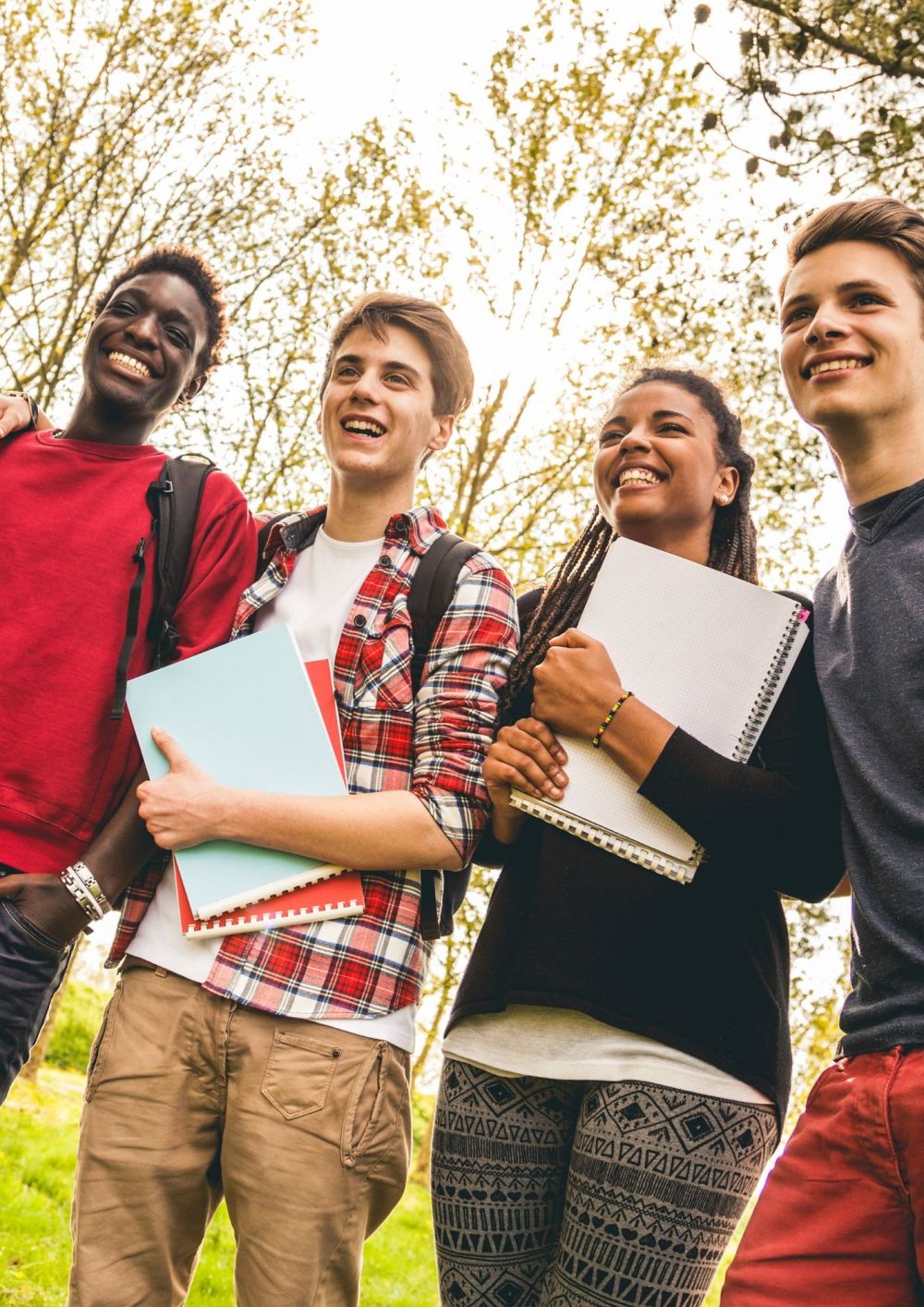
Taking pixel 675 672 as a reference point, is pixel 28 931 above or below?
below

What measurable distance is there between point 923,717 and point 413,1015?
1121 millimetres

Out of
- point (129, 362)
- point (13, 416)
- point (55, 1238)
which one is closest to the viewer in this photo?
point (13, 416)

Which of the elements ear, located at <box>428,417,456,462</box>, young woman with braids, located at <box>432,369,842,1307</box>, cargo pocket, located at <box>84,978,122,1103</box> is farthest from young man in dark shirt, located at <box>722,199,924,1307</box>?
cargo pocket, located at <box>84,978,122,1103</box>

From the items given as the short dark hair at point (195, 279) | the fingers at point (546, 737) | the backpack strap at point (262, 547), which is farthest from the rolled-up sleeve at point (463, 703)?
the short dark hair at point (195, 279)

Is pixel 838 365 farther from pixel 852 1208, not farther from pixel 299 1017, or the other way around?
pixel 299 1017

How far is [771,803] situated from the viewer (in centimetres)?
180

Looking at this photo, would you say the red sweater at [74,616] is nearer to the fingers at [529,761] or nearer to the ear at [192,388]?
the ear at [192,388]

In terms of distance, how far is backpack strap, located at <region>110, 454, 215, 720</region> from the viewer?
2244 millimetres

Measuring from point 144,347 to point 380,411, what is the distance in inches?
27.7

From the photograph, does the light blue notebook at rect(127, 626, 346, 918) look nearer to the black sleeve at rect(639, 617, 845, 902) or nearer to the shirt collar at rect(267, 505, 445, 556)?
the shirt collar at rect(267, 505, 445, 556)

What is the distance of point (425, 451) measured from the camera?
2.59 meters

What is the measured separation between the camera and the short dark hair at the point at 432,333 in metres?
2.56

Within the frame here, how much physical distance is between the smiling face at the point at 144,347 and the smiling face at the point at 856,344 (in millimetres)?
1557

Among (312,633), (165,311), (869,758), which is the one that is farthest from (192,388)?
(869,758)
